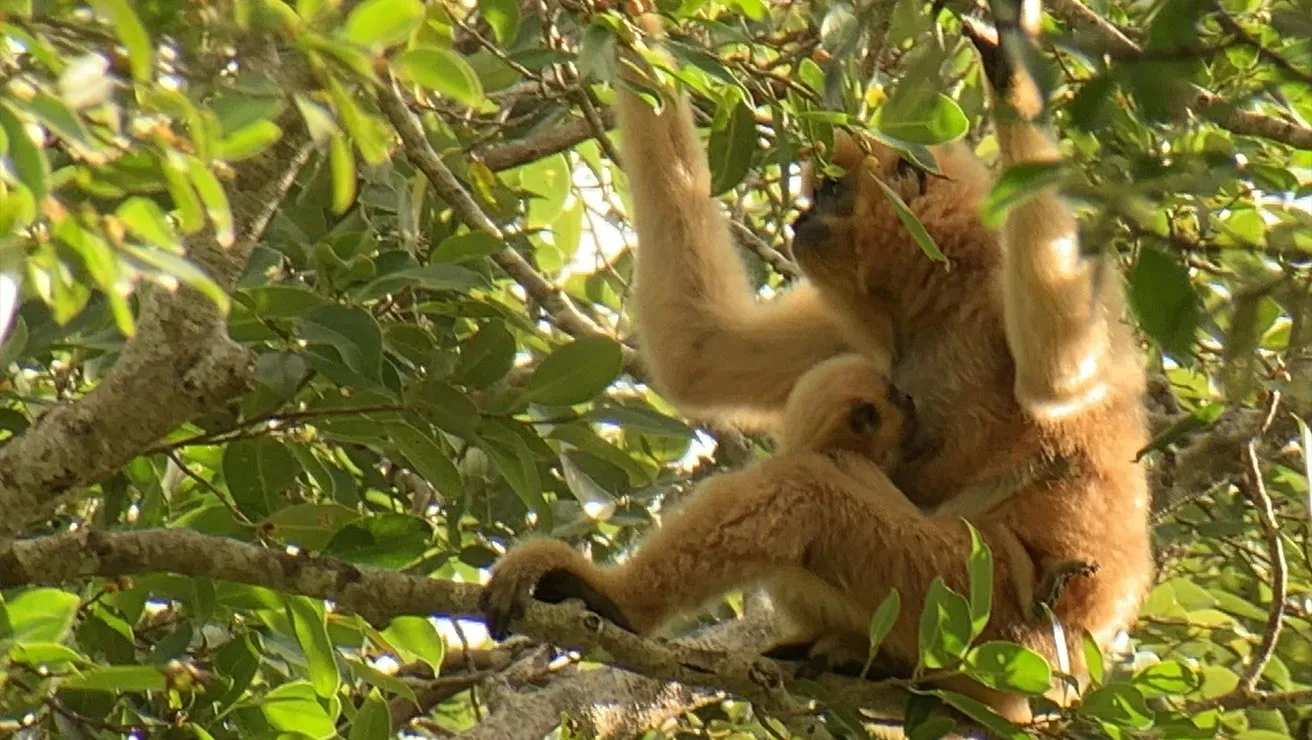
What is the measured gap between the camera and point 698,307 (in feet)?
19.6

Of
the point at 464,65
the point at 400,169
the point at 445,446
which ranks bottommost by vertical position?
the point at 445,446

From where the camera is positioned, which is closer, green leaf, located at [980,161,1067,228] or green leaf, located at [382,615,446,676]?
green leaf, located at [980,161,1067,228]

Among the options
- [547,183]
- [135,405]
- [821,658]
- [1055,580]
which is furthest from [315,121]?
[547,183]

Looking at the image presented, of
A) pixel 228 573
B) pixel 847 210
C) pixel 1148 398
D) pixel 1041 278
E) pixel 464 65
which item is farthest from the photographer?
pixel 1148 398

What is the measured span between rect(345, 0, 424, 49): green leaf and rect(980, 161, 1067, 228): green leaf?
0.93 m

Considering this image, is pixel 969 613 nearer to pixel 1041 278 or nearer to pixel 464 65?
pixel 1041 278

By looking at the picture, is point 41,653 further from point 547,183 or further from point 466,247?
point 547,183

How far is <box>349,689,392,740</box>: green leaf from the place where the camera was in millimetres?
4082

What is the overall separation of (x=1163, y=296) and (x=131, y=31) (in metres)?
1.47

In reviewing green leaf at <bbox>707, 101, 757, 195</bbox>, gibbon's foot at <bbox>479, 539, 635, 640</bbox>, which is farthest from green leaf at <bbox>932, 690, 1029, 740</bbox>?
green leaf at <bbox>707, 101, 757, 195</bbox>

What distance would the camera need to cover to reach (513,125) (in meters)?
5.34

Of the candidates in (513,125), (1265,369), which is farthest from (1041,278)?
(513,125)

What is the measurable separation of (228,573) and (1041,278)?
7.86ft

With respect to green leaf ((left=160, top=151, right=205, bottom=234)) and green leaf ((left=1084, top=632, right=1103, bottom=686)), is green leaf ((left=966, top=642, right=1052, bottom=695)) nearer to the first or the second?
green leaf ((left=1084, top=632, right=1103, bottom=686))
